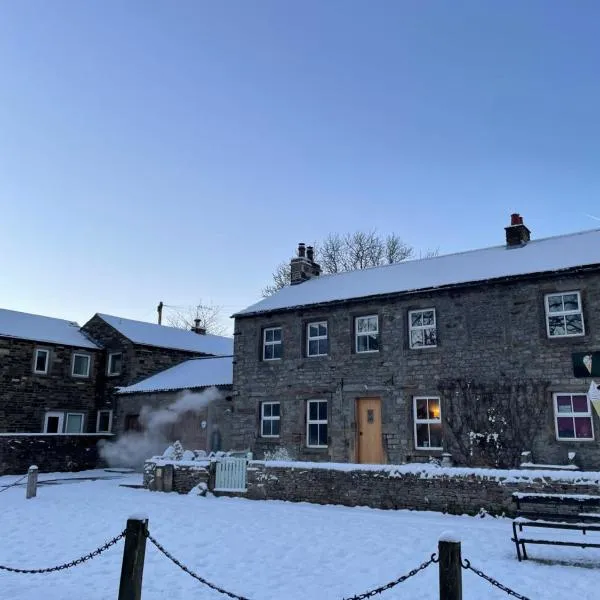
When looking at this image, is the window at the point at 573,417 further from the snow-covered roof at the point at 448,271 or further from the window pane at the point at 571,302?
the snow-covered roof at the point at 448,271

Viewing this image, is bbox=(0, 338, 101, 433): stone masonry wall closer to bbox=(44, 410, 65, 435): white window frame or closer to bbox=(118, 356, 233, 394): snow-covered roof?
bbox=(44, 410, 65, 435): white window frame

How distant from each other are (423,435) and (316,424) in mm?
4056

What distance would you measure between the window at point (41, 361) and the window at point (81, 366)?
152 centimetres

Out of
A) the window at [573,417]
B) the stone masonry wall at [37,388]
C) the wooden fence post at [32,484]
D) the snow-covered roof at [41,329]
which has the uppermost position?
the snow-covered roof at [41,329]

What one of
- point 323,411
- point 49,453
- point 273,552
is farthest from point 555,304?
point 49,453

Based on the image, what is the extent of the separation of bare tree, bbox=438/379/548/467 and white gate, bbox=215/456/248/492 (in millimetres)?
6377

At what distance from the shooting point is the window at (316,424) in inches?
783

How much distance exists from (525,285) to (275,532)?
420 inches

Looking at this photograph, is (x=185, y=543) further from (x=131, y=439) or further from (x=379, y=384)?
(x=131, y=439)

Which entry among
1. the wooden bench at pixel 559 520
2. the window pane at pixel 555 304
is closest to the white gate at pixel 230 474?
the wooden bench at pixel 559 520

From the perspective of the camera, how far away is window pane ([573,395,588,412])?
1546 cm

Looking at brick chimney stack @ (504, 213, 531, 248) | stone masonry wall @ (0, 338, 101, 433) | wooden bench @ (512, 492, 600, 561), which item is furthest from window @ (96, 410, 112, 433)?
wooden bench @ (512, 492, 600, 561)

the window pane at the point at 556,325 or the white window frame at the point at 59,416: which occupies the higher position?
the window pane at the point at 556,325

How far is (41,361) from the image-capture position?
28.3 m
